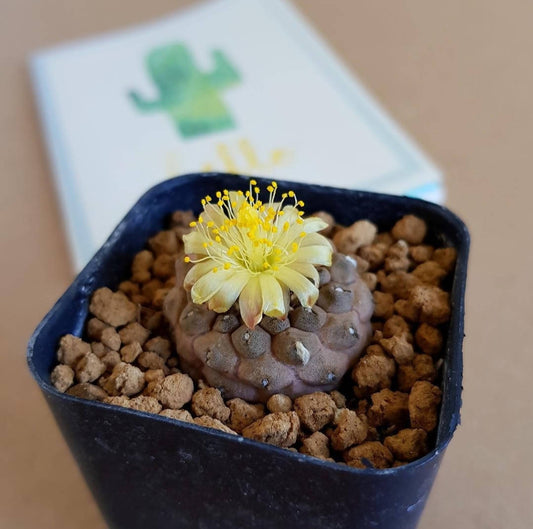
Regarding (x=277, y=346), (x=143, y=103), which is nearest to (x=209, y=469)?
(x=277, y=346)

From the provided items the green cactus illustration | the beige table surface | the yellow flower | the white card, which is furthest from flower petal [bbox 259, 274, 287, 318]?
the green cactus illustration

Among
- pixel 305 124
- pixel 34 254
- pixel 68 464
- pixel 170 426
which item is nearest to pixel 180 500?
pixel 170 426

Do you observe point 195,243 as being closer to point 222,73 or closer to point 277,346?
point 277,346

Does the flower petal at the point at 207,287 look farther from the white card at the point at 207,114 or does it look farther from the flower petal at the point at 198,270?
the white card at the point at 207,114

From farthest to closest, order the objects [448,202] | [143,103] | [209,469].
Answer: [143,103], [448,202], [209,469]

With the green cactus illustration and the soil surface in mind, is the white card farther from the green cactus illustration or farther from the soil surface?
the soil surface

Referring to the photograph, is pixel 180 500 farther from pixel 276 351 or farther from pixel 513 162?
pixel 513 162
